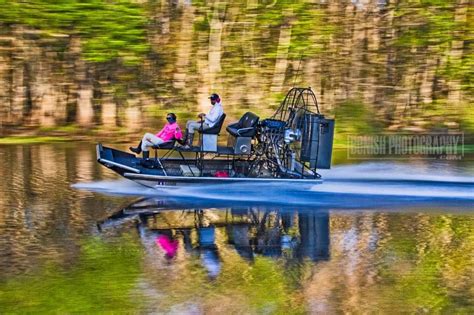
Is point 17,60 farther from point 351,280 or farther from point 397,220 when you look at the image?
point 351,280

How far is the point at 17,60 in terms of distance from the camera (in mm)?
27500

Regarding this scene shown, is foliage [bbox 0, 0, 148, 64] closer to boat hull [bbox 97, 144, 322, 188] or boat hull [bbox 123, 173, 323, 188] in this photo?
boat hull [bbox 97, 144, 322, 188]

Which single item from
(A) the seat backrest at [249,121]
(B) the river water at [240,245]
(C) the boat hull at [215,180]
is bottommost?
(B) the river water at [240,245]

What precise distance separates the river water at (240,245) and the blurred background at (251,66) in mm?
9438

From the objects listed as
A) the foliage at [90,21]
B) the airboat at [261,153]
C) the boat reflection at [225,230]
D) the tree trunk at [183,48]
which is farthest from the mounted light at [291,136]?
the tree trunk at [183,48]


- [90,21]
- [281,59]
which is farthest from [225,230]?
[281,59]

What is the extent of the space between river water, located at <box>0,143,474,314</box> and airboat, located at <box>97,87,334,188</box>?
315 millimetres

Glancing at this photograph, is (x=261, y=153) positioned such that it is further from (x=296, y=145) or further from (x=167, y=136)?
(x=167, y=136)

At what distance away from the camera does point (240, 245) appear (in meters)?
11.8

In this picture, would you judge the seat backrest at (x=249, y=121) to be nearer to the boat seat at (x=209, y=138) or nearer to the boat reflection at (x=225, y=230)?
the boat seat at (x=209, y=138)

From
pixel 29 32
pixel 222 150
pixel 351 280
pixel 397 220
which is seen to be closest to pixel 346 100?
pixel 29 32

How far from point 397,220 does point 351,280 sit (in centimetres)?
386

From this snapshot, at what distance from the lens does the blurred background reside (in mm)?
27375

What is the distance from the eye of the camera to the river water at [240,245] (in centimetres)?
912
